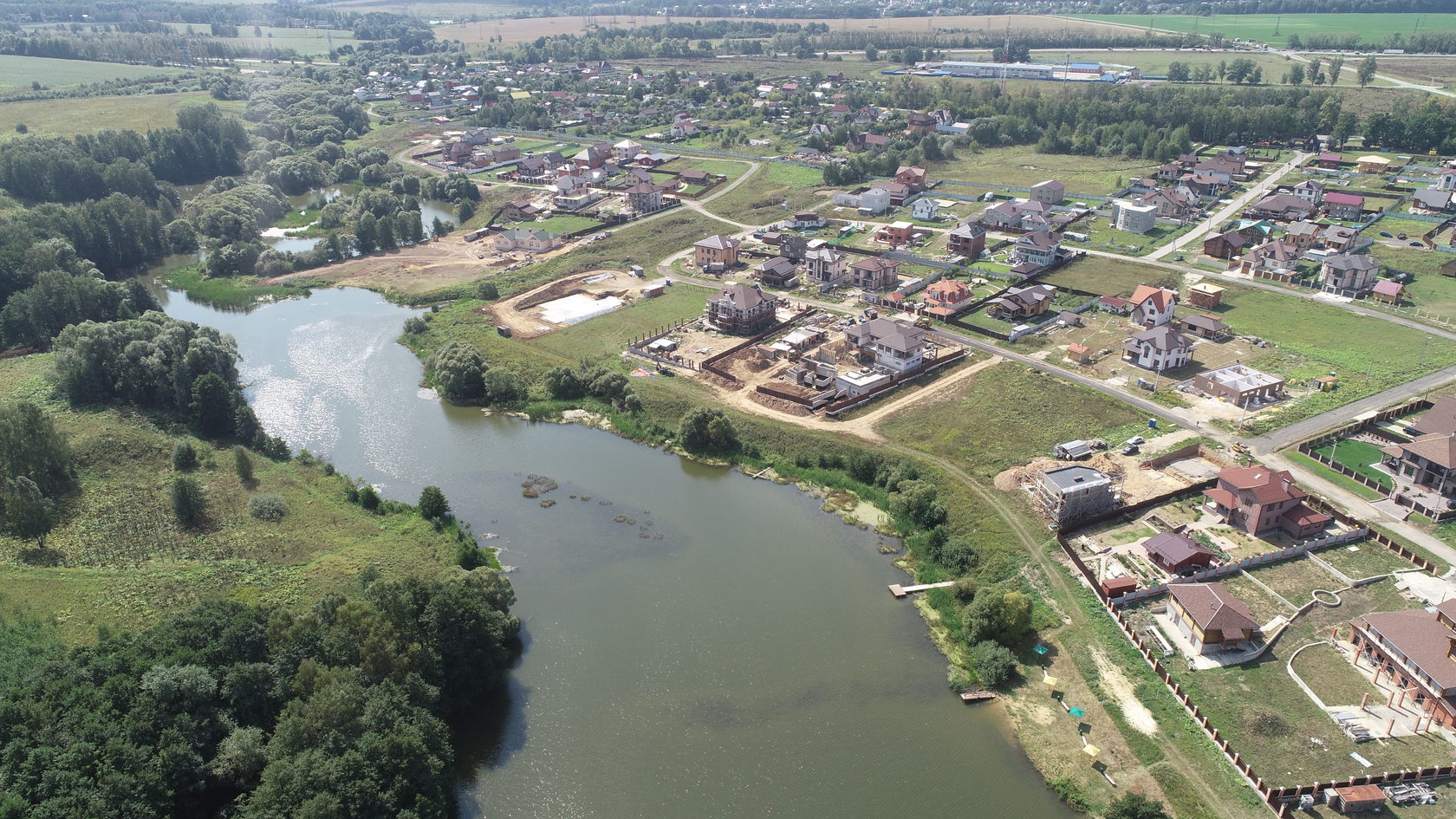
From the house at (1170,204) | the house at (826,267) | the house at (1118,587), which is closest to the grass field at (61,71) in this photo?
the house at (826,267)

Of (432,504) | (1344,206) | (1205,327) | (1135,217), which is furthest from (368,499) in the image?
(1344,206)

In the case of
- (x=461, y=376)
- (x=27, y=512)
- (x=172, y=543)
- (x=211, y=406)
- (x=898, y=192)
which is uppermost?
(x=898, y=192)

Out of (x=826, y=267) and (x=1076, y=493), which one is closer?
(x=1076, y=493)

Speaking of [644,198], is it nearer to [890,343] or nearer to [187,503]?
[890,343]

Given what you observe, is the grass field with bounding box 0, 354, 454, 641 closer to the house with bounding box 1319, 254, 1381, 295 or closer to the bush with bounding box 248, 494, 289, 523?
the bush with bounding box 248, 494, 289, 523

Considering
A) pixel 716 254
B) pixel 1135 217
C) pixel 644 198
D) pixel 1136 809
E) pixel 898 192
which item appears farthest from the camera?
pixel 644 198

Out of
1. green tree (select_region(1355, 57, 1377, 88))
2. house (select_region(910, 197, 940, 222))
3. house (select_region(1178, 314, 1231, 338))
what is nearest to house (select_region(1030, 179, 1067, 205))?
house (select_region(910, 197, 940, 222))
